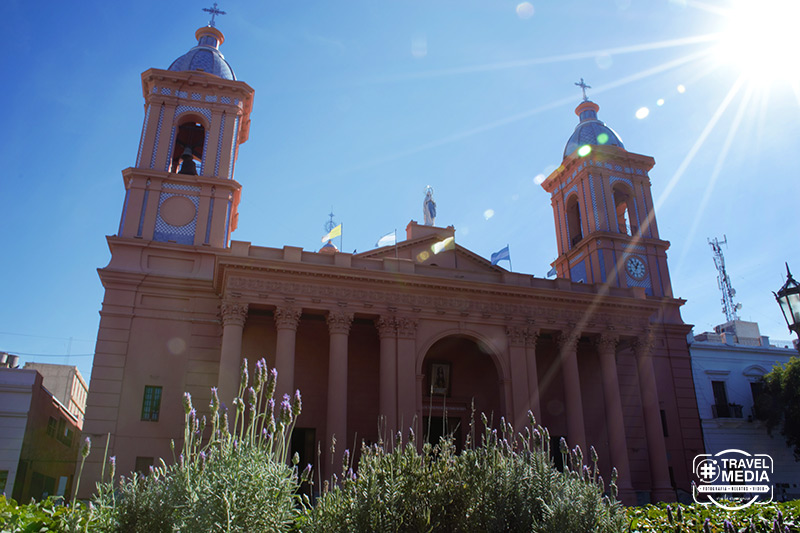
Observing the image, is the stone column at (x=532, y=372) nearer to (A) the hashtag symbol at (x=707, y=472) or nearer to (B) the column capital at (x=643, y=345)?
(B) the column capital at (x=643, y=345)

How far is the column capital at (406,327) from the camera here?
23.3 meters

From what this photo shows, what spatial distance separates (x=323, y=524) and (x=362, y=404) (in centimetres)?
1872

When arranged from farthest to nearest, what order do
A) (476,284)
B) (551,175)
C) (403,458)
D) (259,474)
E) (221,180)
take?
(551,175) → (221,180) → (476,284) → (403,458) → (259,474)

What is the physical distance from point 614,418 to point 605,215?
12.5 m

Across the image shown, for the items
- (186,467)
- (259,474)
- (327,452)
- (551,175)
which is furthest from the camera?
(551,175)

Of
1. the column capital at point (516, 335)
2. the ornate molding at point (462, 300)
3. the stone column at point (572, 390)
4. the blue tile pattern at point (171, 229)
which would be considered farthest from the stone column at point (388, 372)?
the blue tile pattern at point (171, 229)

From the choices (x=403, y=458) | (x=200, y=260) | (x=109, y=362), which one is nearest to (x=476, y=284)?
(x=200, y=260)

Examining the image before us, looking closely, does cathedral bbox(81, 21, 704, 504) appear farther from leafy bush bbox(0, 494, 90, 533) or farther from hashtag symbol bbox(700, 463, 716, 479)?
leafy bush bbox(0, 494, 90, 533)

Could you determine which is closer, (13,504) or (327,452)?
(13,504)

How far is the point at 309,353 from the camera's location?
25.0 metres

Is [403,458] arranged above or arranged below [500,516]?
above

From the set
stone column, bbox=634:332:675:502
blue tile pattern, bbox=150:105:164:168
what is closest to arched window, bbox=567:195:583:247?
stone column, bbox=634:332:675:502

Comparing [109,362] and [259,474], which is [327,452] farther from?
[259,474]

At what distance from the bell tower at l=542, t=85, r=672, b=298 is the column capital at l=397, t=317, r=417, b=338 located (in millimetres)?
13035
